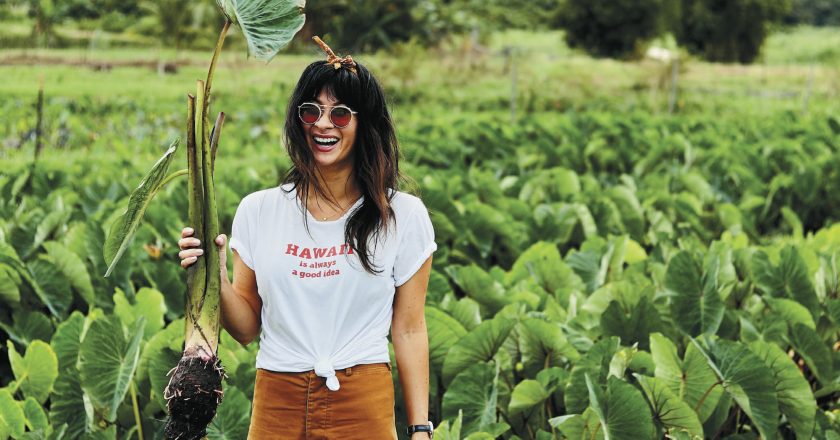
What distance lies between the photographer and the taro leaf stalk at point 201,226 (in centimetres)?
149

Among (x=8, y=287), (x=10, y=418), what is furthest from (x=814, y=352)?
(x=8, y=287)

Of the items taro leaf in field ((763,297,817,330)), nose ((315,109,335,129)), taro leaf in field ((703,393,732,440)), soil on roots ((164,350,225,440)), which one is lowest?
taro leaf in field ((703,393,732,440))

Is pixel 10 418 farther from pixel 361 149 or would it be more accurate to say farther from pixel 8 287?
pixel 361 149

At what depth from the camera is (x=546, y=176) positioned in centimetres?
587

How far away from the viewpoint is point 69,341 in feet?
9.08

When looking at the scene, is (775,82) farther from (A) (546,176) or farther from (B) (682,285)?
(B) (682,285)

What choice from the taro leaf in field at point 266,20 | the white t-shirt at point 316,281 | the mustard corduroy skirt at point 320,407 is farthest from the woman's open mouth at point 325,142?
the mustard corduroy skirt at point 320,407

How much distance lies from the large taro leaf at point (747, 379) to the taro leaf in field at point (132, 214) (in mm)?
1508

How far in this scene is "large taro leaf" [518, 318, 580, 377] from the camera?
274cm

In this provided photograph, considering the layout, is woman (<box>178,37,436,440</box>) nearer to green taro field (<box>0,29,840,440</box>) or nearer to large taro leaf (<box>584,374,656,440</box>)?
green taro field (<box>0,29,840,440</box>)

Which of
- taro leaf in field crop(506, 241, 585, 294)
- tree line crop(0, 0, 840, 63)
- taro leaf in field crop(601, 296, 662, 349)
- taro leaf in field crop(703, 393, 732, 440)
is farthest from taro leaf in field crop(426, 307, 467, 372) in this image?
tree line crop(0, 0, 840, 63)

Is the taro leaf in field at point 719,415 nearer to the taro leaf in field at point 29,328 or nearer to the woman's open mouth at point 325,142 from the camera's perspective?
the woman's open mouth at point 325,142

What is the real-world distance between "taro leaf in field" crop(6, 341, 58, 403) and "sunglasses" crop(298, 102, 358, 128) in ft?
4.44

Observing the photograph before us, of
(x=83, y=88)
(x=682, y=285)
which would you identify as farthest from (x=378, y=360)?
(x=83, y=88)
